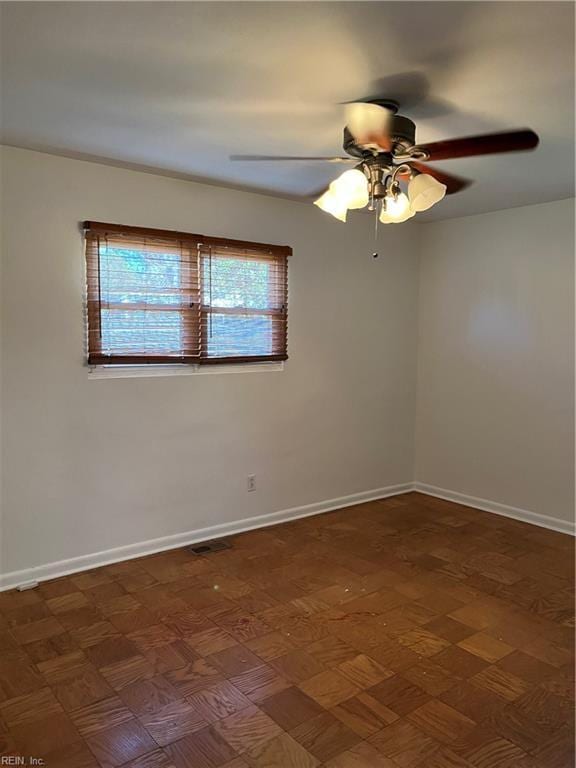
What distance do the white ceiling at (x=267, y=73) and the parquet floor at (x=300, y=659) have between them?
2295 mm

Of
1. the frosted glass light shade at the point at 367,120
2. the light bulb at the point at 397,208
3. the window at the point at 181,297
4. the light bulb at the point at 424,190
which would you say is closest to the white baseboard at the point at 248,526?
the window at the point at 181,297

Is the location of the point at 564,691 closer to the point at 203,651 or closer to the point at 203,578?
the point at 203,651

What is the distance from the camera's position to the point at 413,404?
493 cm

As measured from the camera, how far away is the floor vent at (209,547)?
358 cm

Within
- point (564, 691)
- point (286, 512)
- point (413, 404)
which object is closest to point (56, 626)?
point (286, 512)

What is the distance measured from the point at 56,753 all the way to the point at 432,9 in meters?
2.58

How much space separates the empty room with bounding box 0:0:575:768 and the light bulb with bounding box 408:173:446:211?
16 millimetres

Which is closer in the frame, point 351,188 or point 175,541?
point 351,188

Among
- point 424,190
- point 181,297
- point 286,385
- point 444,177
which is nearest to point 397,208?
point 424,190

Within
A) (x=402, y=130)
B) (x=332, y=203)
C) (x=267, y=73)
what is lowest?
(x=332, y=203)

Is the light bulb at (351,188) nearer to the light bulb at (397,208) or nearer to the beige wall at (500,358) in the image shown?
the light bulb at (397,208)

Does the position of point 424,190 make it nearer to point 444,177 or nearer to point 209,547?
point 444,177

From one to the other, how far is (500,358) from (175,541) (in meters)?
2.70

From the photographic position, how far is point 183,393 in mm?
3619
